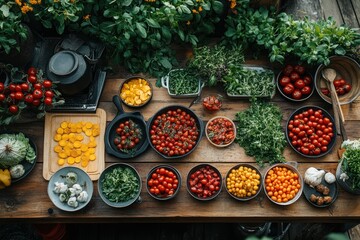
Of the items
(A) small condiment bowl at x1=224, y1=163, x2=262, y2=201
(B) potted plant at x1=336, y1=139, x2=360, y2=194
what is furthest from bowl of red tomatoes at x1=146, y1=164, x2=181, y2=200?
(B) potted plant at x1=336, y1=139, x2=360, y2=194

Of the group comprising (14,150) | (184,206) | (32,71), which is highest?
(32,71)

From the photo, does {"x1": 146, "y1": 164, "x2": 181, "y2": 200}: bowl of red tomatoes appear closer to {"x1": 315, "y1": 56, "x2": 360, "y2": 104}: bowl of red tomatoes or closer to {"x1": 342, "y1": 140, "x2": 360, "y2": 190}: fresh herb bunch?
{"x1": 342, "y1": 140, "x2": 360, "y2": 190}: fresh herb bunch

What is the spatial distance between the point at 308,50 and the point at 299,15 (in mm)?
710

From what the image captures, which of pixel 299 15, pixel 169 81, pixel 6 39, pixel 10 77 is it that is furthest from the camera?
pixel 299 15

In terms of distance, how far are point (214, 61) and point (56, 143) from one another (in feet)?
3.89

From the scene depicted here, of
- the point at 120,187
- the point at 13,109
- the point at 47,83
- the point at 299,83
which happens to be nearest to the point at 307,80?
the point at 299,83

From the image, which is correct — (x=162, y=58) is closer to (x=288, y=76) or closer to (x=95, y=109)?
(x=95, y=109)

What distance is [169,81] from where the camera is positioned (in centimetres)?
275

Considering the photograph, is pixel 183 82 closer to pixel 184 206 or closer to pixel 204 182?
pixel 204 182

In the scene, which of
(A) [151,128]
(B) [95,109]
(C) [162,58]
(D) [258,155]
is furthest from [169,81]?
(D) [258,155]

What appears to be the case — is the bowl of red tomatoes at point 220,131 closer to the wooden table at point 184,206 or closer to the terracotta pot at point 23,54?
the wooden table at point 184,206

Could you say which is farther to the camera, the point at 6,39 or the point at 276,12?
the point at 276,12

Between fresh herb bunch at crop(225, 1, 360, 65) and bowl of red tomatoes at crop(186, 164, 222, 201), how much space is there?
84 cm

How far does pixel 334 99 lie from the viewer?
2.66m
